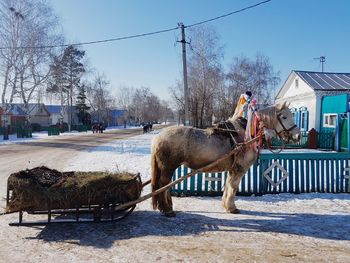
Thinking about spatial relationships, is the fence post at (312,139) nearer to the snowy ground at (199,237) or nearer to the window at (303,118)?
the window at (303,118)

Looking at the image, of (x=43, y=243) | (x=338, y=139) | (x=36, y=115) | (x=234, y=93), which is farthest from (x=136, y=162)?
(x=36, y=115)

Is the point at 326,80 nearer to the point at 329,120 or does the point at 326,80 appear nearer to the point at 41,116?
the point at 329,120

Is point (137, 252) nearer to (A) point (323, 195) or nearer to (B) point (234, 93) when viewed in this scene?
(A) point (323, 195)

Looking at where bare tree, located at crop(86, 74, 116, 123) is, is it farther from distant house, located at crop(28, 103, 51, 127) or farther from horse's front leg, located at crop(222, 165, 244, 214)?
horse's front leg, located at crop(222, 165, 244, 214)

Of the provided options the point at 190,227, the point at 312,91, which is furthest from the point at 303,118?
the point at 190,227

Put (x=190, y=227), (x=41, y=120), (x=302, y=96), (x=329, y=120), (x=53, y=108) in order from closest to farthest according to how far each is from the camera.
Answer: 1. (x=190, y=227)
2. (x=329, y=120)
3. (x=302, y=96)
4. (x=41, y=120)
5. (x=53, y=108)

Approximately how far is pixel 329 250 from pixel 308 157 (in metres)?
4.05

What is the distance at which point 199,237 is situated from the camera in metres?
5.17

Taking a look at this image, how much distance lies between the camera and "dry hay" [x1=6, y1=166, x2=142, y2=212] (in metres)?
5.16

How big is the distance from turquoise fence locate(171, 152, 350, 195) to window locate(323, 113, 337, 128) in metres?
13.3

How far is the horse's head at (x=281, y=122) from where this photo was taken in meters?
6.39

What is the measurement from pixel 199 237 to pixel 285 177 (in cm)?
387

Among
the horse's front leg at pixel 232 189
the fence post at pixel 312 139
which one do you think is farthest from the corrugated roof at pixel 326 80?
the horse's front leg at pixel 232 189

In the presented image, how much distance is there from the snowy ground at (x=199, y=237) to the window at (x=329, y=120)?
14950mm
